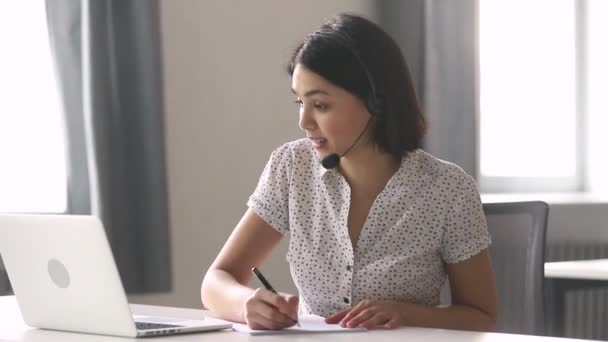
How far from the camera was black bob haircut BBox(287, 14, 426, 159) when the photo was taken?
6.32 feet

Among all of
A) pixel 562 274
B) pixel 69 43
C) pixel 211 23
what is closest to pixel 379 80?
pixel 562 274

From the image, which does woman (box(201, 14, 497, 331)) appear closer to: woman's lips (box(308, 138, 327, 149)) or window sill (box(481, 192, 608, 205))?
woman's lips (box(308, 138, 327, 149))

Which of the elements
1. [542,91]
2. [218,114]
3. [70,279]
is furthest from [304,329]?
[542,91]

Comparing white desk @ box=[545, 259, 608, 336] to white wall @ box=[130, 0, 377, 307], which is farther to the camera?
white wall @ box=[130, 0, 377, 307]

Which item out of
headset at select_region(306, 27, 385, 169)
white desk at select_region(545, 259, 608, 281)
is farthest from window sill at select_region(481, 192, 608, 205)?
headset at select_region(306, 27, 385, 169)

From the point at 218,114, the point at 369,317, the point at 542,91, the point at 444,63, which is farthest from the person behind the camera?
the point at 542,91

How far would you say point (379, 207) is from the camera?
2014 millimetres

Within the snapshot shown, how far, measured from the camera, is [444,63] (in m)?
4.13

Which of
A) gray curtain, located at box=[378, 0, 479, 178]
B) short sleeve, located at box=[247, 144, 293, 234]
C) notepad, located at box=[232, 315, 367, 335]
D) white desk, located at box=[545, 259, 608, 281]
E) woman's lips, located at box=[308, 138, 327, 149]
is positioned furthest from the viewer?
gray curtain, located at box=[378, 0, 479, 178]

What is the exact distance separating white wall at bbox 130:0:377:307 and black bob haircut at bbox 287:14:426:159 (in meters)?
1.48

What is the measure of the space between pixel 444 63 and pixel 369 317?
255cm

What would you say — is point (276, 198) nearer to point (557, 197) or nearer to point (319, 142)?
point (319, 142)

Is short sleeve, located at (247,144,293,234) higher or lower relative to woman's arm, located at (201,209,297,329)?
higher

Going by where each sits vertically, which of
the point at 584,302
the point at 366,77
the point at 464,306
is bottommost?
the point at 584,302
